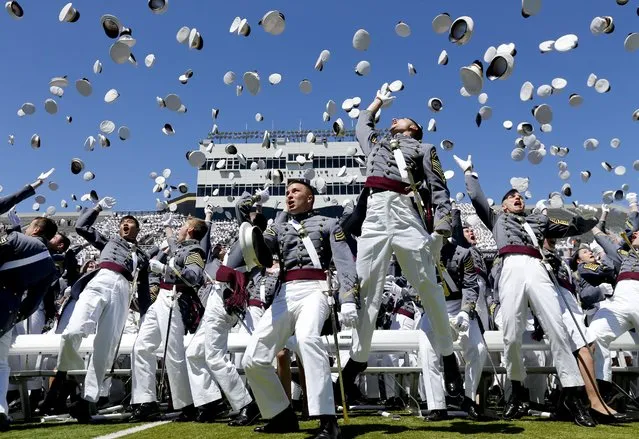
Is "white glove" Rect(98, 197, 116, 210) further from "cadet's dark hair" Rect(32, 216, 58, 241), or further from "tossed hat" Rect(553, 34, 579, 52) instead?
"tossed hat" Rect(553, 34, 579, 52)

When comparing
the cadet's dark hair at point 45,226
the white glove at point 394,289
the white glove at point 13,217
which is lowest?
the white glove at point 394,289

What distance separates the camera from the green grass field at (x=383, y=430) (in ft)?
14.6

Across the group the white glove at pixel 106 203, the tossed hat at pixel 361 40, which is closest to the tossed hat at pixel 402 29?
the tossed hat at pixel 361 40

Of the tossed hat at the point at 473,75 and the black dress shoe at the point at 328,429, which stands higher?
the tossed hat at the point at 473,75

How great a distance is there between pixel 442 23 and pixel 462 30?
2.07 ft

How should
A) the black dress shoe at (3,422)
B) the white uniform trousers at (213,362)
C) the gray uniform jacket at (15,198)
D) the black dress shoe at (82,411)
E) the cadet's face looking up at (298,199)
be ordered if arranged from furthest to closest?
1. the white uniform trousers at (213,362)
2. the black dress shoe at (82,411)
3. the gray uniform jacket at (15,198)
4. the black dress shoe at (3,422)
5. the cadet's face looking up at (298,199)

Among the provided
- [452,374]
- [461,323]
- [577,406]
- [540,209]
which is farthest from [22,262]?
[540,209]

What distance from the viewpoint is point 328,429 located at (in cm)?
405

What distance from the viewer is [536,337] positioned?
7066 millimetres

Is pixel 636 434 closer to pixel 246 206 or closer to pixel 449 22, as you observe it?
pixel 246 206

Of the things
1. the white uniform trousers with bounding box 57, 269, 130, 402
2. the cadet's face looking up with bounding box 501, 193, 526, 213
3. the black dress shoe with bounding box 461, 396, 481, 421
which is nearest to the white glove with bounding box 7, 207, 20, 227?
the white uniform trousers with bounding box 57, 269, 130, 402

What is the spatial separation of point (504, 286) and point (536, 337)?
6.08ft

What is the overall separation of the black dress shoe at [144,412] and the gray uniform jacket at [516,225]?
4684 mm

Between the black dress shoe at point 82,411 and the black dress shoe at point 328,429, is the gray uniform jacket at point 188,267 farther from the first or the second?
the black dress shoe at point 328,429
